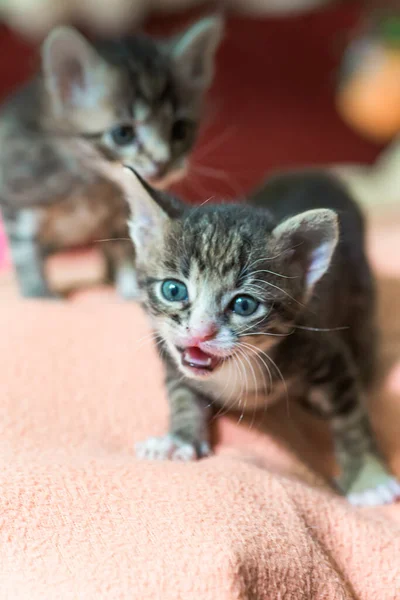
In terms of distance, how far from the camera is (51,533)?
0.88 metres

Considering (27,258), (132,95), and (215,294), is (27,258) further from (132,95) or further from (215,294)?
(215,294)

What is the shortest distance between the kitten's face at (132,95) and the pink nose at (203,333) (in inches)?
22.3

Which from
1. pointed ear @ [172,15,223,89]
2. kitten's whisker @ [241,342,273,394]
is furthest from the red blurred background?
kitten's whisker @ [241,342,273,394]

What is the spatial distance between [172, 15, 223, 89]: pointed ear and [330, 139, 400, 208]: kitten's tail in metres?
0.91

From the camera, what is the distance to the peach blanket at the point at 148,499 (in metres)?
0.83

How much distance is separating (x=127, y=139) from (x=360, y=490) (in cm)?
Answer: 87

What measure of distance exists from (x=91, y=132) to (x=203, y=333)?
0.76 meters

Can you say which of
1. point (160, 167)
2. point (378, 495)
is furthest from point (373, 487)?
point (160, 167)

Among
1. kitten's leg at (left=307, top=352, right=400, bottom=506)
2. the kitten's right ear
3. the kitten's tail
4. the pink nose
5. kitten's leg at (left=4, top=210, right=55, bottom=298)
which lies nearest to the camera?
the pink nose

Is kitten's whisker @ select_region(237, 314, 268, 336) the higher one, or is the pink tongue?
kitten's whisker @ select_region(237, 314, 268, 336)

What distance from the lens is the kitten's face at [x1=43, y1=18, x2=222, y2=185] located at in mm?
1487

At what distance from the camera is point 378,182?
262cm

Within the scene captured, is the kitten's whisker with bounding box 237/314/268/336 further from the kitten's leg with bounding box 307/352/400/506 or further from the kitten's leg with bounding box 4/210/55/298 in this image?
the kitten's leg with bounding box 4/210/55/298

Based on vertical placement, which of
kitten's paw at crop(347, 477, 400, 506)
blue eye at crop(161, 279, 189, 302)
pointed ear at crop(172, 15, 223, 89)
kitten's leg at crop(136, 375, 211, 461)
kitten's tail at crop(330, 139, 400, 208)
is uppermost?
pointed ear at crop(172, 15, 223, 89)
